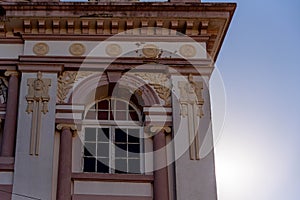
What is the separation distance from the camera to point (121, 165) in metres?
14.4

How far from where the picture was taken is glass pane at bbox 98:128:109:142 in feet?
48.8

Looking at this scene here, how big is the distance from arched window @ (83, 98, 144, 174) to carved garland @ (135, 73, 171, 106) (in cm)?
75

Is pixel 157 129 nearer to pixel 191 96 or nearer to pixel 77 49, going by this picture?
pixel 191 96

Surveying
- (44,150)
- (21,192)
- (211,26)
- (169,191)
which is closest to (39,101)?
(44,150)

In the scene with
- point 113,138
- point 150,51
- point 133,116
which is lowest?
point 113,138

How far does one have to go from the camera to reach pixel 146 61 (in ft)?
50.5

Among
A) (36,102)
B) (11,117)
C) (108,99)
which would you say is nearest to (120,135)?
(108,99)

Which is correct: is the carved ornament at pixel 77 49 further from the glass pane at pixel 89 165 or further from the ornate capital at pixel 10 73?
the glass pane at pixel 89 165

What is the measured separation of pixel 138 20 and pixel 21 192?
5.05 metres

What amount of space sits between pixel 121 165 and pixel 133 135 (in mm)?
880

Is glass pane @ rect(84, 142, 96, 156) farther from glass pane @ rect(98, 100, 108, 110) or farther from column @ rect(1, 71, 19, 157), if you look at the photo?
column @ rect(1, 71, 19, 157)

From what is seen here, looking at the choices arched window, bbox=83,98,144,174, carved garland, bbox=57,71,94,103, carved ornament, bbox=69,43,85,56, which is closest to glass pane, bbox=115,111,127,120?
arched window, bbox=83,98,144,174

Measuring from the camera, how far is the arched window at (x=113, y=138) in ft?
47.3

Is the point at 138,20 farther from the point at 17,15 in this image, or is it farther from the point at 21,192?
the point at 21,192
